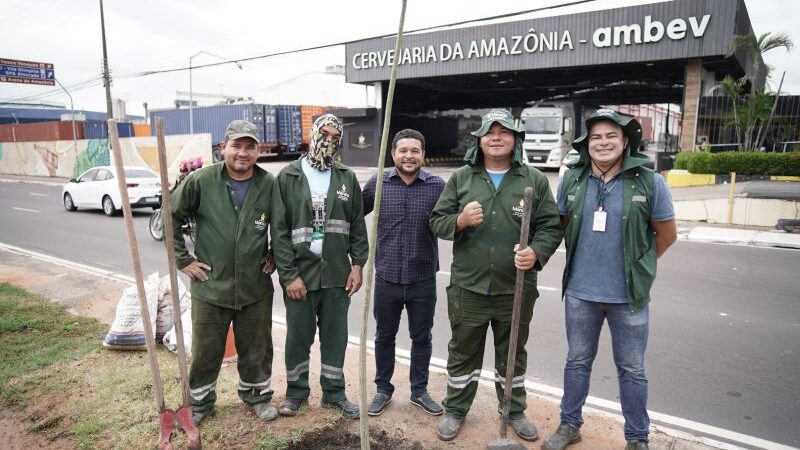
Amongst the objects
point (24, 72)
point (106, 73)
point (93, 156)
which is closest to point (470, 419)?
point (106, 73)

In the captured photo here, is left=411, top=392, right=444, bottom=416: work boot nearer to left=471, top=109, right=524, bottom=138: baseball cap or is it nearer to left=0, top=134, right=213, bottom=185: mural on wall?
left=471, top=109, right=524, bottom=138: baseball cap

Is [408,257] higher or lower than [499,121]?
lower

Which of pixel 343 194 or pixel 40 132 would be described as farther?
pixel 40 132

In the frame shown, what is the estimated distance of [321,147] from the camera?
135 inches

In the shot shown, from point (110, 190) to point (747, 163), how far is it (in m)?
17.5

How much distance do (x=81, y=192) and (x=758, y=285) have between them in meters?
15.9

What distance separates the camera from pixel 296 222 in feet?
11.1

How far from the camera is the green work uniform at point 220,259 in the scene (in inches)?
129

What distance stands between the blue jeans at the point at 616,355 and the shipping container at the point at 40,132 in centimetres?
3845

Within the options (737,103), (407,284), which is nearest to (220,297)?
(407,284)

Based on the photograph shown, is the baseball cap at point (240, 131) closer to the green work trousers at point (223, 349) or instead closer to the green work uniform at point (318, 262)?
the green work uniform at point (318, 262)

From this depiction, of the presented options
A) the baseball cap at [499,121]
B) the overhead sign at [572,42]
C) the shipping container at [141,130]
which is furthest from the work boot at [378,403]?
the shipping container at [141,130]

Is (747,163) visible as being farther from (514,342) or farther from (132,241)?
(132,241)

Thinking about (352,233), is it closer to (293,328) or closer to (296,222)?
(296,222)
